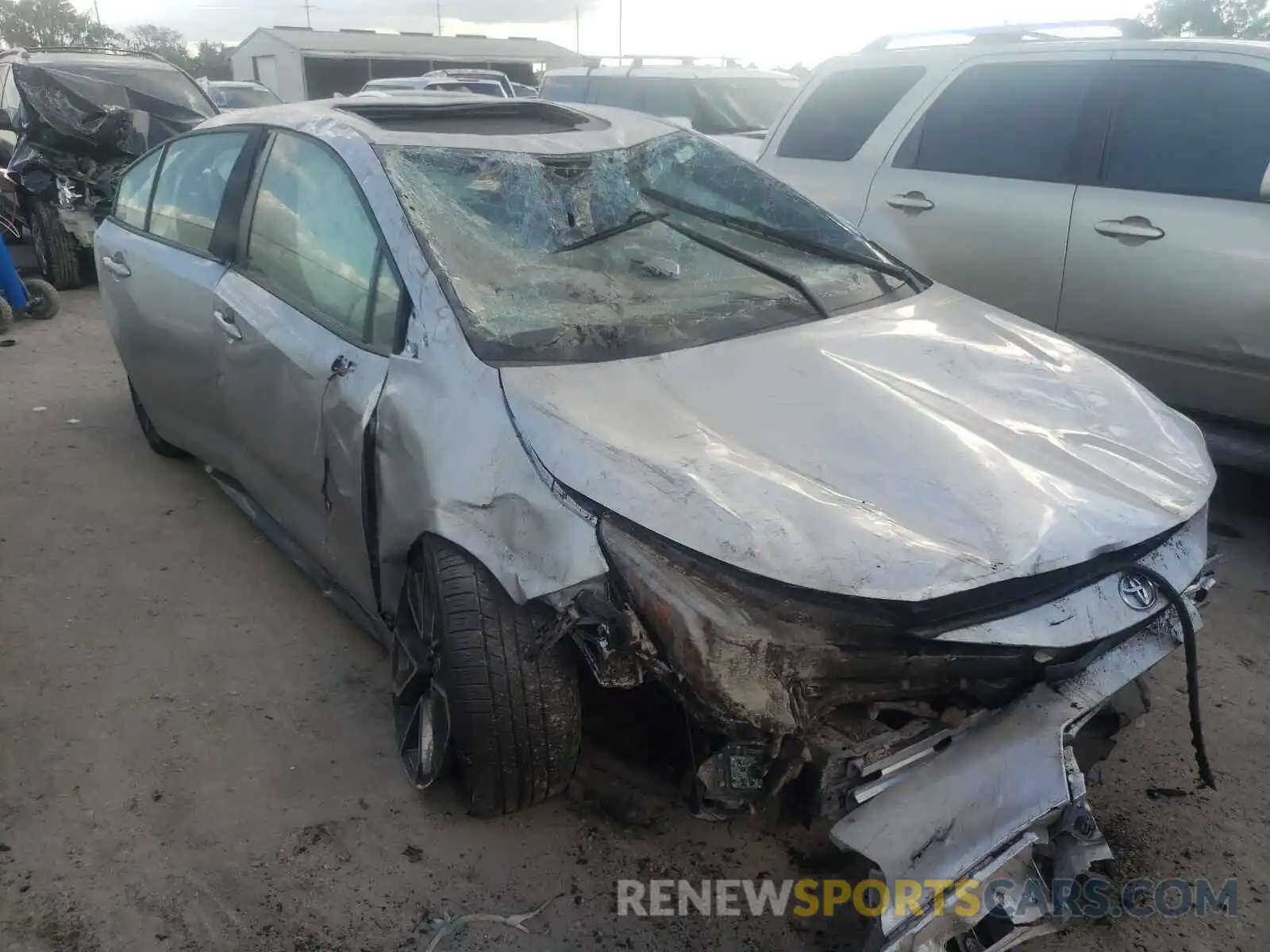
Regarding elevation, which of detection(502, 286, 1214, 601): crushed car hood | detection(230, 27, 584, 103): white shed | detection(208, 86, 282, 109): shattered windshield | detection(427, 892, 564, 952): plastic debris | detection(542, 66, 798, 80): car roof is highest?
detection(230, 27, 584, 103): white shed

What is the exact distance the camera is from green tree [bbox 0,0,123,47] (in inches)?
1688

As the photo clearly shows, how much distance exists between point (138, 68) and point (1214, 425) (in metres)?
9.34

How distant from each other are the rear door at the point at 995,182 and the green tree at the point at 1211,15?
1812 cm

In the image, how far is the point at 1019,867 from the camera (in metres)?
1.83

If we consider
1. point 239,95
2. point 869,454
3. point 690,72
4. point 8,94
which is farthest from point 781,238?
point 239,95

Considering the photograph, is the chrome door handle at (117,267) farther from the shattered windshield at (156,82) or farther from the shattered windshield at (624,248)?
the shattered windshield at (156,82)

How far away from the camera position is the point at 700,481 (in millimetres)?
1978

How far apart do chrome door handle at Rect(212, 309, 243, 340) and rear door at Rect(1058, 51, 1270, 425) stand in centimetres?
325

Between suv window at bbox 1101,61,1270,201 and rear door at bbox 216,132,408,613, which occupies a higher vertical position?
suv window at bbox 1101,61,1270,201

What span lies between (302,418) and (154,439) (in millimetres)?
2166

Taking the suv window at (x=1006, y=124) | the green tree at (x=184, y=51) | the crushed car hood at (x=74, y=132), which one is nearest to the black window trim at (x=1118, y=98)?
the suv window at (x=1006, y=124)

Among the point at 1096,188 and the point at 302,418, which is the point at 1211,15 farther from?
the point at 302,418

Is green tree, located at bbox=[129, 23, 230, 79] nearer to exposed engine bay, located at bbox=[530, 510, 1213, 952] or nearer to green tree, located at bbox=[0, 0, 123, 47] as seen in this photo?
green tree, located at bbox=[0, 0, 123, 47]

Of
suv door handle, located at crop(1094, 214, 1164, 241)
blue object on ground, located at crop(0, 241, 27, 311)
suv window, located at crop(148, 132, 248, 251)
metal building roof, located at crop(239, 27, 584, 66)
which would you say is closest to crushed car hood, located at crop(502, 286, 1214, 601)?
suv door handle, located at crop(1094, 214, 1164, 241)
